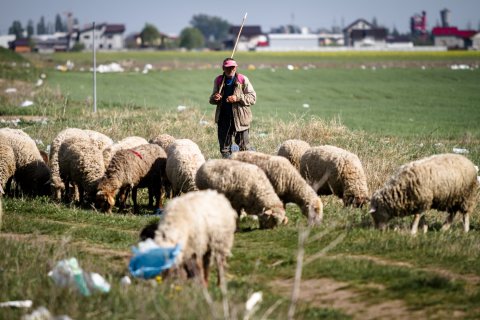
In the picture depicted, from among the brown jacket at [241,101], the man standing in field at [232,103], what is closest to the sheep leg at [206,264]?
the man standing in field at [232,103]

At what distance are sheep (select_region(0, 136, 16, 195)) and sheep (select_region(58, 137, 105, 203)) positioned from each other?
3.15 ft

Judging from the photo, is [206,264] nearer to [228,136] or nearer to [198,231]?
[198,231]

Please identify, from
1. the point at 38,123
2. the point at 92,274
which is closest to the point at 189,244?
the point at 92,274

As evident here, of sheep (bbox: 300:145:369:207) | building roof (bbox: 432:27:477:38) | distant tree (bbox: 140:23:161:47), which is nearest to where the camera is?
sheep (bbox: 300:145:369:207)

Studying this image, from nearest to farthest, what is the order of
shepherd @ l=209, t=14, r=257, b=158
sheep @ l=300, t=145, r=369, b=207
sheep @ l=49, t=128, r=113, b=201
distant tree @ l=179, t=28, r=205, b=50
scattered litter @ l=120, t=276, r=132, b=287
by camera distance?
scattered litter @ l=120, t=276, r=132, b=287
sheep @ l=300, t=145, r=369, b=207
shepherd @ l=209, t=14, r=257, b=158
sheep @ l=49, t=128, r=113, b=201
distant tree @ l=179, t=28, r=205, b=50

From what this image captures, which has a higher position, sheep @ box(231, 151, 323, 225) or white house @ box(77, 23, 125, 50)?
white house @ box(77, 23, 125, 50)

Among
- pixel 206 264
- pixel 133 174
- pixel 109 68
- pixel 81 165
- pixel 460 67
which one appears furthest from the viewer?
pixel 109 68

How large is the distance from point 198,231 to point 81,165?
635cm

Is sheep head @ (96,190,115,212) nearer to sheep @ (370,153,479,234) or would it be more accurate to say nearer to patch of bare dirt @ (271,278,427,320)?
sheep @ (370,153,479,234)

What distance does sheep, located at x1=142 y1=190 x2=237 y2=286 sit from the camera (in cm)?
859

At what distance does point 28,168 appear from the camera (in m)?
15.7

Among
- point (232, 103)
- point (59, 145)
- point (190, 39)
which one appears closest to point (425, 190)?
point (232, 103)

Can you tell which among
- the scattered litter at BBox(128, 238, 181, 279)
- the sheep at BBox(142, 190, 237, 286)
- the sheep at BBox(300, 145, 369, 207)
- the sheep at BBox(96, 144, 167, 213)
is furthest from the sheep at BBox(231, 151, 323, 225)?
the scattered litter at BBox(128, 238, 181, 279)

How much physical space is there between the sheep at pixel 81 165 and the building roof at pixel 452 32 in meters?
122
